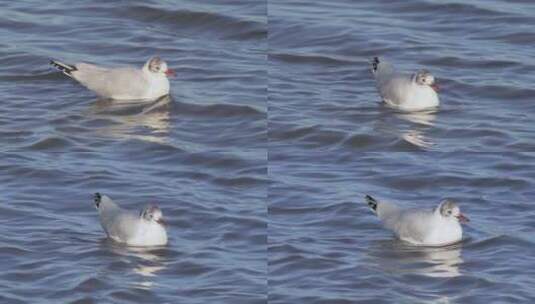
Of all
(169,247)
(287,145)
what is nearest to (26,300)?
(169,247)

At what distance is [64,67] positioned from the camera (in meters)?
13.6

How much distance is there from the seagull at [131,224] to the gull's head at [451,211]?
1.87m

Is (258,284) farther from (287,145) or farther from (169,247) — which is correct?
(287,145)

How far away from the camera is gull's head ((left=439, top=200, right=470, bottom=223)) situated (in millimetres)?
11547

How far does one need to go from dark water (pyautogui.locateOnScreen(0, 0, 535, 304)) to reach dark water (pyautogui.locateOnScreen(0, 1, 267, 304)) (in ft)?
0.06

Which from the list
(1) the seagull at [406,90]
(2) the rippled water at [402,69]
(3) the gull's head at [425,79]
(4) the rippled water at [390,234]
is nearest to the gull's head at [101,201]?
(4) the rippled water at [390,234]

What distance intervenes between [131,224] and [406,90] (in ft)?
8.79

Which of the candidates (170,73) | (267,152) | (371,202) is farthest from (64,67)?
(371,202)

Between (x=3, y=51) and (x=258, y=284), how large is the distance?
4601 mm

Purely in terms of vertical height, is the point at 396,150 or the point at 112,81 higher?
the point at 112,81

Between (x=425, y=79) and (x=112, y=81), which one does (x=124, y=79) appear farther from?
(x=425, y=79)

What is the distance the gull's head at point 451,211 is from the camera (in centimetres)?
1155

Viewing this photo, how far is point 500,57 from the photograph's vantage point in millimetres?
14148

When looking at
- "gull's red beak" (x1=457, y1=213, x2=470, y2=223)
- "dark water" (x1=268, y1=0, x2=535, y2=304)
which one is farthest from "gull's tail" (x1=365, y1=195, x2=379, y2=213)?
"gull's red beak" (x1=457, y1=213, x2=470, y2=223)
